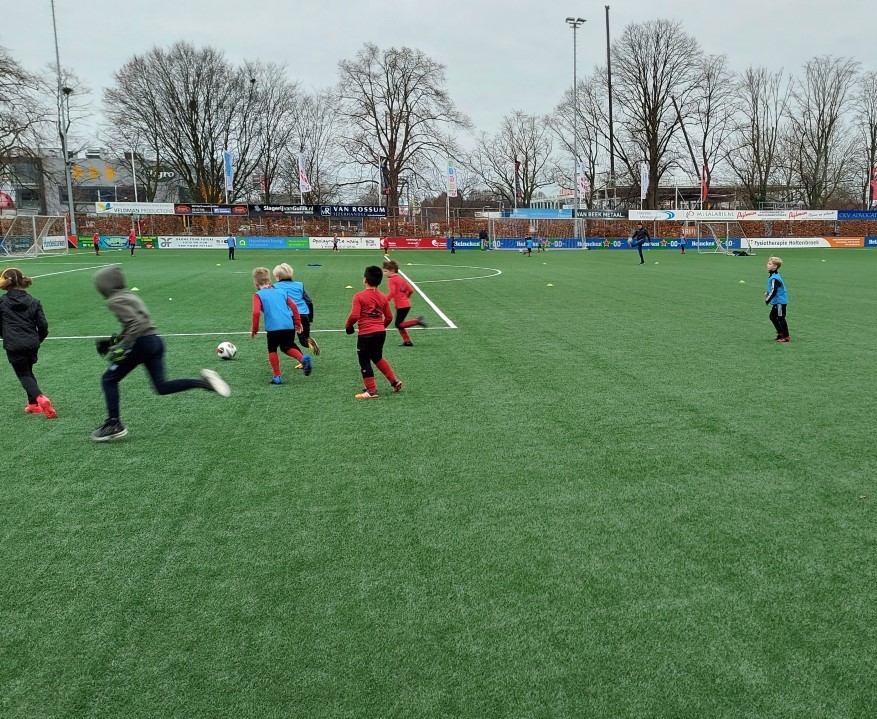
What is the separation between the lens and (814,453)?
587 cm

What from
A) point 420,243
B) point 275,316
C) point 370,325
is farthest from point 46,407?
point 420,243

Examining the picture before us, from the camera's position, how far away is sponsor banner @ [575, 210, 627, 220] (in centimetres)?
5512

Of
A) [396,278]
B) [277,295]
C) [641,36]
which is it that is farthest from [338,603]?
[641,36]

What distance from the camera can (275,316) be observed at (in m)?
8.62

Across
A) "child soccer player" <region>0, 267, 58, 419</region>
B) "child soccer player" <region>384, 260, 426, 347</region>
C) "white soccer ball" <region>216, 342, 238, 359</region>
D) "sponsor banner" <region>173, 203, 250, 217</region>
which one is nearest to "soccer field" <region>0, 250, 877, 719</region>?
"child soccer player" <region>0, 267, 58, 419</region>

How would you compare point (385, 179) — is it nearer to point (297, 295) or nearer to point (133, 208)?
point (133, 208)

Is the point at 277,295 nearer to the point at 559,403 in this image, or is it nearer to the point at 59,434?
the point at 59,434

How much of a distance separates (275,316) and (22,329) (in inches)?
110

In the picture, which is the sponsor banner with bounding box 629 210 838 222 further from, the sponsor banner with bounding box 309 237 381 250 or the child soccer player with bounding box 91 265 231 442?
the child soccer player with bounding box 91 265 231 442

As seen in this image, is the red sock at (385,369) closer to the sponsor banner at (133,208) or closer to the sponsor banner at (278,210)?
the sponsor banner at (133,208)

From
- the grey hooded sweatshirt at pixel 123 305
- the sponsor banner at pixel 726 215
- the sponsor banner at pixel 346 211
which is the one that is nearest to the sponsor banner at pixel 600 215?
the sponsor banner at pixel 726 215

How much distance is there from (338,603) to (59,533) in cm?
217

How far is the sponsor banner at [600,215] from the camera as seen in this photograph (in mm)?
55125

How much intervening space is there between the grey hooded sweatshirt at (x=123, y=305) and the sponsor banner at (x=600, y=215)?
51.7 metres
